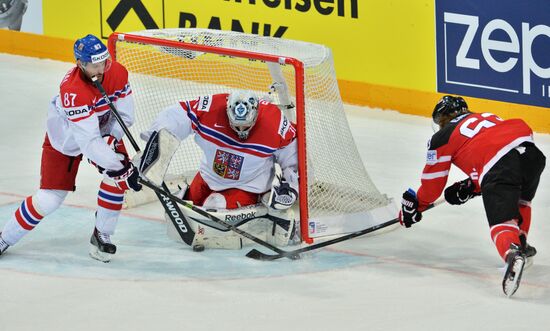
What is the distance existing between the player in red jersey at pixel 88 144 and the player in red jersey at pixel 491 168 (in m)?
1.33

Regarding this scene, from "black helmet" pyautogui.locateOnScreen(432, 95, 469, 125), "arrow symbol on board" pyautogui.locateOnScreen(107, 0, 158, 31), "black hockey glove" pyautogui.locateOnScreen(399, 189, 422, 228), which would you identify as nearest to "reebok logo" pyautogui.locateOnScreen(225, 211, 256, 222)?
"black hockey glove" pyautogui.locateOnScreen(399, 189, 422, 228)

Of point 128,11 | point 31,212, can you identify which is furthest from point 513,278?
point 128,11

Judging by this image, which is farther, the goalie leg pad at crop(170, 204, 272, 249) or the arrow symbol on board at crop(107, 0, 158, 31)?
the arrow symbol on board at crop(107, 0, 158, 31)

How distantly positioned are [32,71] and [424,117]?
3.07 metres

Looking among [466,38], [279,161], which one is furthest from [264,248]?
[466,38]

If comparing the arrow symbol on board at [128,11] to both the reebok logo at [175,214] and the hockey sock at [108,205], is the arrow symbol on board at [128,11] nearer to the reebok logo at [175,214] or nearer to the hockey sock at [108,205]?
the reebok logo at [175,214]

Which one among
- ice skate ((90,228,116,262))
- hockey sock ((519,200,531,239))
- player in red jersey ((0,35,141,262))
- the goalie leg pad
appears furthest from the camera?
the goalie leg pad

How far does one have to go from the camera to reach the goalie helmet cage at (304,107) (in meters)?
6.40

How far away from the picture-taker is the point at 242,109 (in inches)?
241

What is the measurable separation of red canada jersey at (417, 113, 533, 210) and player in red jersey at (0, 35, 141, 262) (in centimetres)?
133

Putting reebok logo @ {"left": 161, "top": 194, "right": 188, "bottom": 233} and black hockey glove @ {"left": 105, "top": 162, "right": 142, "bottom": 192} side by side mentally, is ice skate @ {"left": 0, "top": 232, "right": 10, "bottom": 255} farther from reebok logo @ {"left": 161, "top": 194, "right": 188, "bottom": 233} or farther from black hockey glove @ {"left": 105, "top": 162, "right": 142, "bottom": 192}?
reebok logo @ {"left": 161, "top": 194, "right": 188, "bottom": 233}

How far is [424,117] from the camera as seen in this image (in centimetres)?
884

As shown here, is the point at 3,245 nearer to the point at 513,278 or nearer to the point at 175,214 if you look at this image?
the point at 175,214

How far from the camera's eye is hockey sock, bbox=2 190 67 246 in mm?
6152
